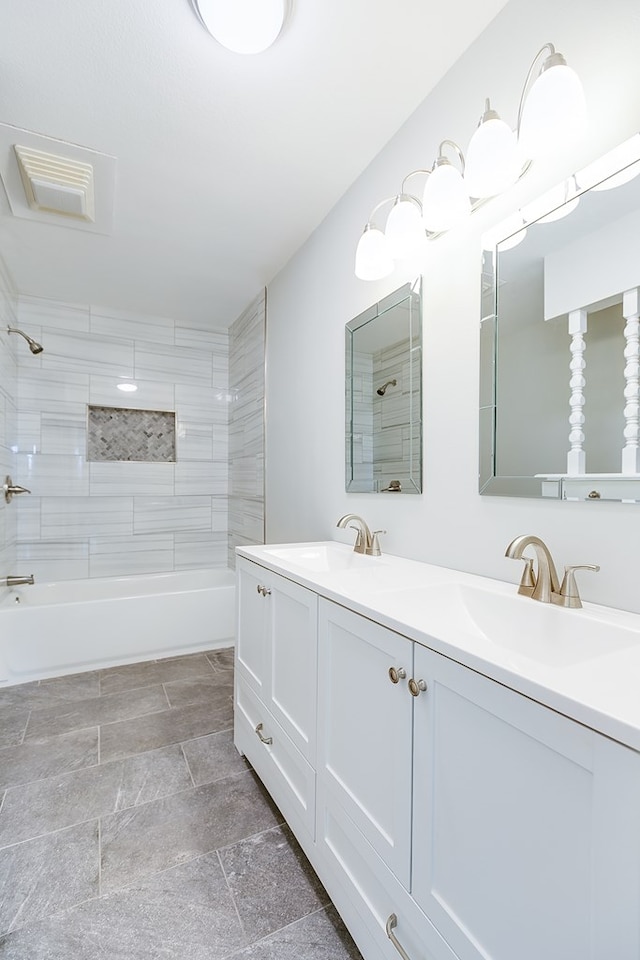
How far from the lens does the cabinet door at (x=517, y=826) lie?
19.3 inches

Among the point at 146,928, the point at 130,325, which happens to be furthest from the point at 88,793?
the point at 130,325

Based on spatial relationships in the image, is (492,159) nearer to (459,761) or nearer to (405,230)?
(405,230)

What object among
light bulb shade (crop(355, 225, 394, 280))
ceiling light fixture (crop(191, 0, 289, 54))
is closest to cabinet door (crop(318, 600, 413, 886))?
light bulb shade (crop(355, 225, 394, 280))

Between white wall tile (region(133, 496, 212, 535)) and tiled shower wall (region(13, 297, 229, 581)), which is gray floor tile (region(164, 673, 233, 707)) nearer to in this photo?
tiled shower wall (region(13, 297, 229, 581))

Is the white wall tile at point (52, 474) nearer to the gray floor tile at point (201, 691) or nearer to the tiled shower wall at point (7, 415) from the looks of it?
the tiled shower wall at point (7, 415)

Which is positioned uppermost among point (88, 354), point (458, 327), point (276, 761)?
point (88, 354)

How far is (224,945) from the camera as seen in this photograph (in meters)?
1.05

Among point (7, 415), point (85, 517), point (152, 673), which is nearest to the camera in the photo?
point (152, 673)

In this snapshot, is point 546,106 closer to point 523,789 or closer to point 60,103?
point 523,789

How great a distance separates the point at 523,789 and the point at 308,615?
2.27 feet

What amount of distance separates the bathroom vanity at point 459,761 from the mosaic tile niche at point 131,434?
260cm

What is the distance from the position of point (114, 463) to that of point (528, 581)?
3244 mm

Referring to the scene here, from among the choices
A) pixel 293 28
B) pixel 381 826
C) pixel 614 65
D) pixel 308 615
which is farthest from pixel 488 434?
pixel 293 28

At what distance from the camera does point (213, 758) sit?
1.79 m
